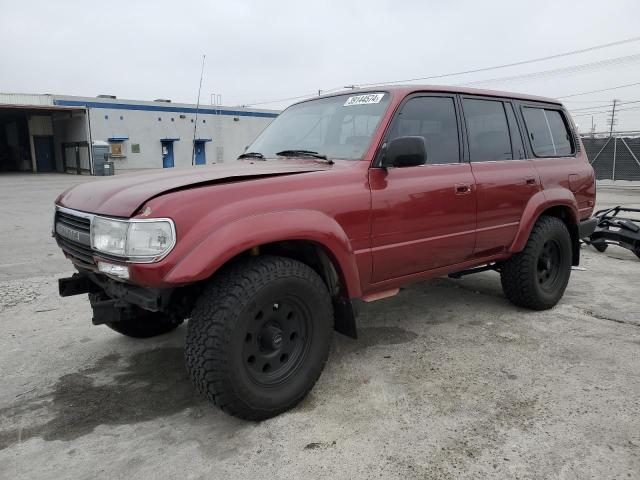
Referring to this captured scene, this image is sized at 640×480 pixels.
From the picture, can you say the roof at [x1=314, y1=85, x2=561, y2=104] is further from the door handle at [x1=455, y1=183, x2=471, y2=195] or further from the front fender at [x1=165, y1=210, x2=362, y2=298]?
the front fender at [x1=165, y1=210, x2=362, y2=298]

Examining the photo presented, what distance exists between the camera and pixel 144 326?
12.8 feet

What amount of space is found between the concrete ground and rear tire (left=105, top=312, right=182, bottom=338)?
0.31ft

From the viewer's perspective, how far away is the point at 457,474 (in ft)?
7.50

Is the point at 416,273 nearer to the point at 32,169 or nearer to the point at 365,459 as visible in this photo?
the point at 365,459

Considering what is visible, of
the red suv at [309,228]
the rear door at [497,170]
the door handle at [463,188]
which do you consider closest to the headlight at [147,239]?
the red suv at [309,228]

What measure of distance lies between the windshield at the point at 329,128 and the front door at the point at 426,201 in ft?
0.61

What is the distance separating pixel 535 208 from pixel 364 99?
1.83 m

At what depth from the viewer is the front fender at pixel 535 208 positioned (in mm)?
4188

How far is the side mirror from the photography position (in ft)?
Answer: 9.82

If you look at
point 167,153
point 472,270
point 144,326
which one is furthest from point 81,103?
point 472,270

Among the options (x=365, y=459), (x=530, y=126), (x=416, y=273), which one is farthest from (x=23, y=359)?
(x=530, y=126)

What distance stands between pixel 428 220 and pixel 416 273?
15.7 inches

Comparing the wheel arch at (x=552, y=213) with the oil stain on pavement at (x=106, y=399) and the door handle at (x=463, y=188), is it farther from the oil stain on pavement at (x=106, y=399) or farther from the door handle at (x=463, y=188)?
the oil stain on pavement at (x=106, y=399)

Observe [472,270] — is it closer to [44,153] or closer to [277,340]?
[277,340]
